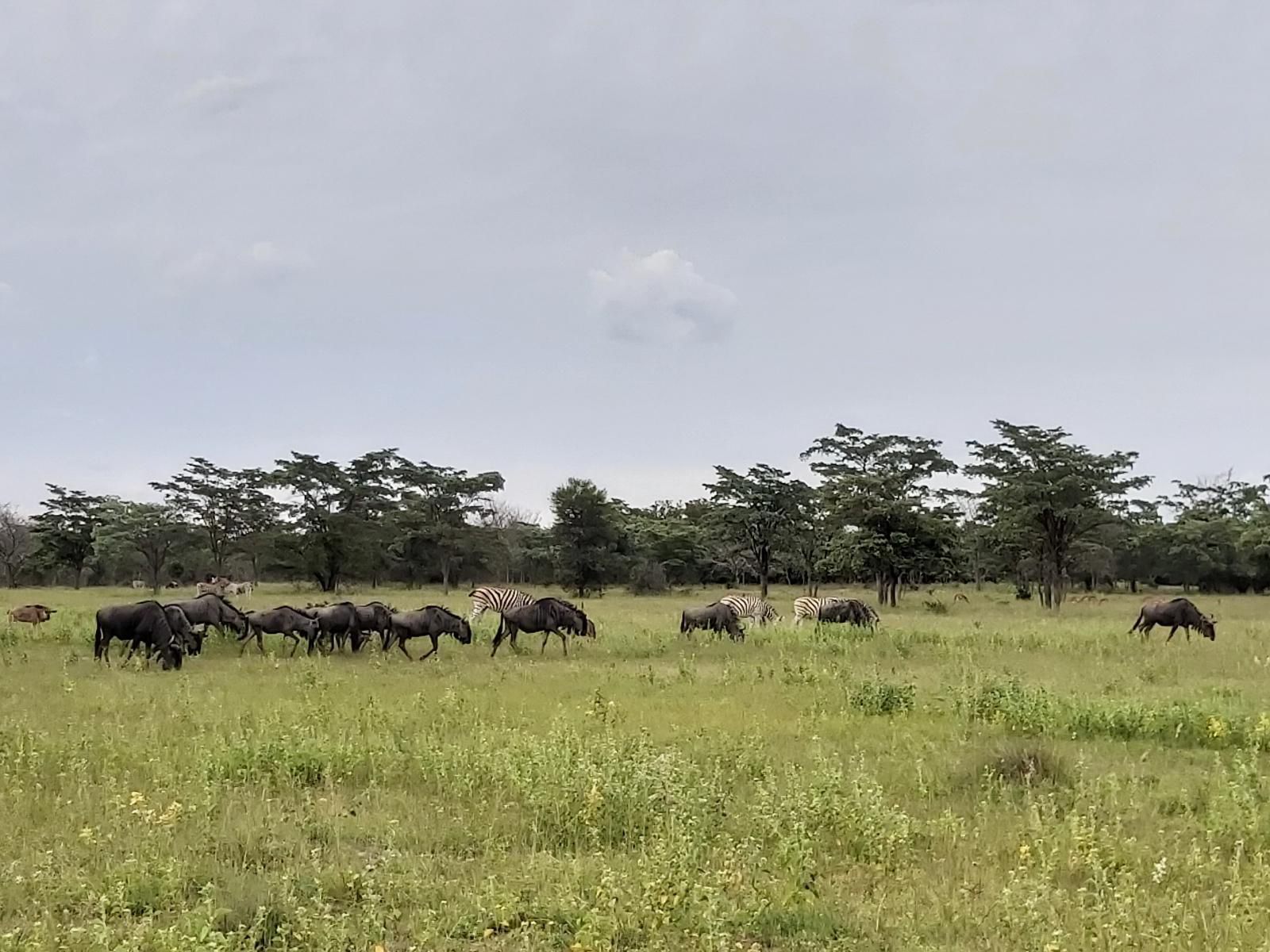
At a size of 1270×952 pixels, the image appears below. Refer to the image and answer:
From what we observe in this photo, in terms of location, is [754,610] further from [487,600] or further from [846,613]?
[487,600]

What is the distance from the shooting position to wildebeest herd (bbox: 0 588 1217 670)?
17766 millimetres

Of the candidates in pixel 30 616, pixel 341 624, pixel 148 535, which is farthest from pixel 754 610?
pixel 148 535

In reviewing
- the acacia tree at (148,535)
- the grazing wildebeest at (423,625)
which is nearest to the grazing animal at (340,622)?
the grazing wildebeest at (423,625)

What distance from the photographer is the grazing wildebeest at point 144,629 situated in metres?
17.3

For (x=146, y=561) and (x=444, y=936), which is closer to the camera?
(x=444, y=936)

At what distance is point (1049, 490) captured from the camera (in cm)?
3766

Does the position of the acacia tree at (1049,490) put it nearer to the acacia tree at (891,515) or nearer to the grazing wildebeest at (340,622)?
the acacia tree at (891,515)

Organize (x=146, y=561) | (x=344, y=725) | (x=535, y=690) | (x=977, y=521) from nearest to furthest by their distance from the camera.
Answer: (x=344, y=725) → (x=535, y=690) → (x=977, y=521) → (x=146, y=561)

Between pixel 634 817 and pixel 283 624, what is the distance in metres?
15.1

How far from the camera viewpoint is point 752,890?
222 inches

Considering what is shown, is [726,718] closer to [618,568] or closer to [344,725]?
[344,725]

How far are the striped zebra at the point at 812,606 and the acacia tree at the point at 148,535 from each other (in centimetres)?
3671

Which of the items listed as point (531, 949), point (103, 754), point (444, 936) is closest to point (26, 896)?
point (444, 936)

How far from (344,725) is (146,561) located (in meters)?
53.9
